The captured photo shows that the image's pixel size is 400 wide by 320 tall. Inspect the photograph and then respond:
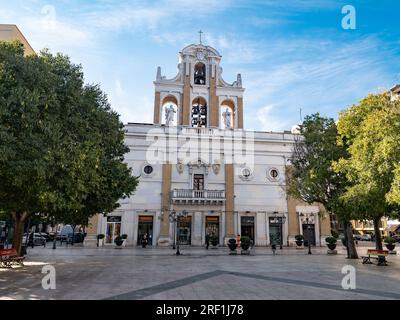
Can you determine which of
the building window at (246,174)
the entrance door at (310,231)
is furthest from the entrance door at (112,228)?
the entrance door at (310,231)

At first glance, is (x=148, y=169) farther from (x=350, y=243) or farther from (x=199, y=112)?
(x=350, y=243)

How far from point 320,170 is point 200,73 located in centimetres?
2123

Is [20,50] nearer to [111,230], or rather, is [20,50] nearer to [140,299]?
[140,299]

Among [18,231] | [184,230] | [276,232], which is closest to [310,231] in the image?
[276,232]

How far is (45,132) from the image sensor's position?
10297mm

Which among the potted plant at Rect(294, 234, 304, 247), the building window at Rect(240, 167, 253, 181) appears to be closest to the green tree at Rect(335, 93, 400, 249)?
the potted plant at Rect(294, 234, 304, 247)

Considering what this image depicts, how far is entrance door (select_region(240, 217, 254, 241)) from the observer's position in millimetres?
34656

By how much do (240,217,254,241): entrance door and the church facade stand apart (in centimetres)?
11

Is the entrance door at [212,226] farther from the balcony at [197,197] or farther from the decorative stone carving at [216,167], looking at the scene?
the decorative stone carving at [216,167]

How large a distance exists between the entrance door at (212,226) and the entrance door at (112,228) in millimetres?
9288

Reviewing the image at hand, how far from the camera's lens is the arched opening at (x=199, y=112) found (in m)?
35.9
